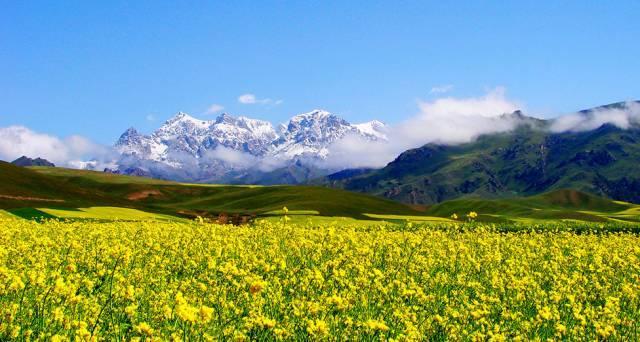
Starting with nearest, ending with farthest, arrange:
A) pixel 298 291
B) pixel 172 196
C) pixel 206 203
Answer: pixel 298 291
pixel 206 203
pixel 172 196

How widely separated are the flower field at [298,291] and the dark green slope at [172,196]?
54.8 m

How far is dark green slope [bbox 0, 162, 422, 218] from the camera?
286 feet

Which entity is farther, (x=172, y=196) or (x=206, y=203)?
(x=172, y=196)

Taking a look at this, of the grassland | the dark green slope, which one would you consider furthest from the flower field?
the dark green slope

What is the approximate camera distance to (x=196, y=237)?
78.2ft

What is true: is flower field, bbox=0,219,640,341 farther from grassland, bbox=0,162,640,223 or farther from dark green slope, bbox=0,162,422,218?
dark green slope, bbox=0,162,422,218

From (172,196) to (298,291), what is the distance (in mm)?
139407

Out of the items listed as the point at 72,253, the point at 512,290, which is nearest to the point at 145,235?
the point at 72,253

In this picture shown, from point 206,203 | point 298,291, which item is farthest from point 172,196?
point 298,291

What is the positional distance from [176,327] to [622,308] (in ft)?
39.2

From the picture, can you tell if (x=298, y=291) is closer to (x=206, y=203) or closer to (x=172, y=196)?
(x=206, y=203)

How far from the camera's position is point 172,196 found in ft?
491

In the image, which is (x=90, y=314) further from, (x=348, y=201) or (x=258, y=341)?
(x=348, y=201)

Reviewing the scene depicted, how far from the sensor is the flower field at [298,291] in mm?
10141
